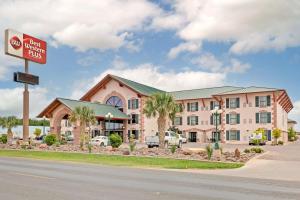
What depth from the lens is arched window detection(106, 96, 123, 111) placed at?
64.5m

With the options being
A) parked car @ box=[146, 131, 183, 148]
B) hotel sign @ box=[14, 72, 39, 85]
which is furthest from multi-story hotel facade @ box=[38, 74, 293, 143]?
parked car @ box=[146, 131, 183, 148]

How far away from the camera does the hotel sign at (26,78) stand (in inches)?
1639

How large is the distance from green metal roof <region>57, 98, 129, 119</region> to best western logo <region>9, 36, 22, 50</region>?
12421 millimetres

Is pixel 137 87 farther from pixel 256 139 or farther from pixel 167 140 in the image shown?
pixel 256 139

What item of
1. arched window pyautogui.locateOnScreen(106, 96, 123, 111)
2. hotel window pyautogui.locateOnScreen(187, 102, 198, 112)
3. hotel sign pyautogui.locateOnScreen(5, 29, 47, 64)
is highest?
hotel sign pyautogui.locateOnScreen(5, 29, 47, 64)

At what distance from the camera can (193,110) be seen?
62719 mm

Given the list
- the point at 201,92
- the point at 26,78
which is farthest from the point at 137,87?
the point at 26,78

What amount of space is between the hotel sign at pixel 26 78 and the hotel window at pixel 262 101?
32242mm

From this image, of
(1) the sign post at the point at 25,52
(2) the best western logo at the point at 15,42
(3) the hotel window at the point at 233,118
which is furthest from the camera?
(3) the hotel window at the point at 233,118

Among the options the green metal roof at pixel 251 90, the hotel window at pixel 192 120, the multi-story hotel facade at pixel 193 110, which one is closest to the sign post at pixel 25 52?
the multi-story hotel facade at pixel 193 110

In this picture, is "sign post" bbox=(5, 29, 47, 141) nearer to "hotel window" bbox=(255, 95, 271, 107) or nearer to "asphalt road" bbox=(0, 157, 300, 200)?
"asphalt road" bbox=(0, 157, 300, 200)

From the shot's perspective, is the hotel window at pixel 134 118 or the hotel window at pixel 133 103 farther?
the hotel window at pixel 133 103

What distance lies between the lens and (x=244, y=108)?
5703cm

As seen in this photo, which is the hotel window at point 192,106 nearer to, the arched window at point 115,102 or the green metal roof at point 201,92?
the green metal roof at point 201,92
